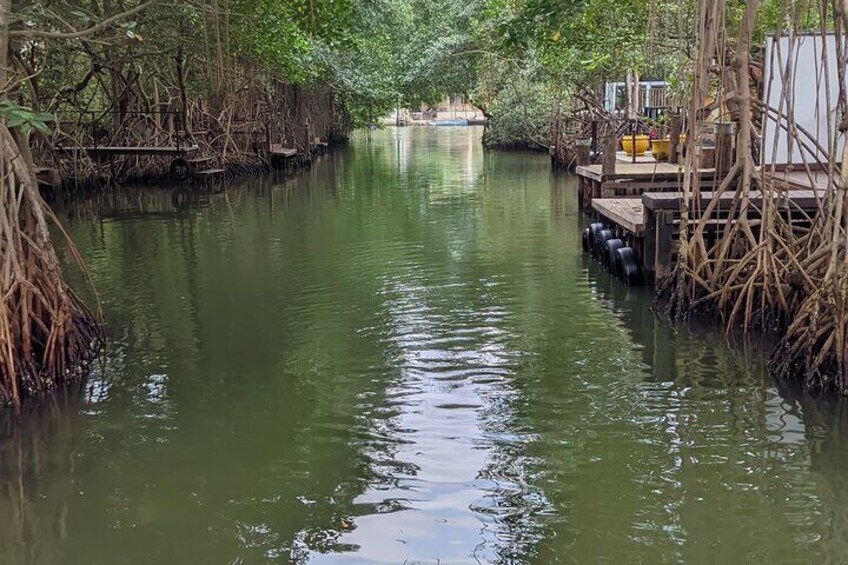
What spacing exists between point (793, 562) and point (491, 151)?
37.2 metres

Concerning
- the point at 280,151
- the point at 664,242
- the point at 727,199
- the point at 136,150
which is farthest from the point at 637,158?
the point at 280,151

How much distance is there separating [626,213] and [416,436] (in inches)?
238

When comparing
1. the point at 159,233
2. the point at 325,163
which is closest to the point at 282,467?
the point at 159,233

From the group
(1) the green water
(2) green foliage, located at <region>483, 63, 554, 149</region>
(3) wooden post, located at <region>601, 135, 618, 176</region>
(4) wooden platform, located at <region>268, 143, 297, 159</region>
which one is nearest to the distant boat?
(2) green foliage, located at <region>483, 63, 554, 149</region>

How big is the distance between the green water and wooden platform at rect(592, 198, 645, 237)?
0.69 meters

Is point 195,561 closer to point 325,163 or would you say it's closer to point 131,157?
point 131,157

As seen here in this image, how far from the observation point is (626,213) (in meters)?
11.2

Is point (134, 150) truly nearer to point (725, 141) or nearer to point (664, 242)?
point (725, 141)

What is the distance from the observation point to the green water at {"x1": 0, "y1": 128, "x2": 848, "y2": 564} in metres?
4.68

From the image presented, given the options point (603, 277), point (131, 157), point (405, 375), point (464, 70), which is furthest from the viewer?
point (464, 70)

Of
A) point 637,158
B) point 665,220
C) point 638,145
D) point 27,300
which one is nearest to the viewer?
point 27,300

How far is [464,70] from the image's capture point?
122 ft

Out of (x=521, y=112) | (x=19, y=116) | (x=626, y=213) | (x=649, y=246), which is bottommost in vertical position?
(x=649, y=246)

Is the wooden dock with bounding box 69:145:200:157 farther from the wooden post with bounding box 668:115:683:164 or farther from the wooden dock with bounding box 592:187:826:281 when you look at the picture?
the wooden dock with bounding box 592:187:826:281
